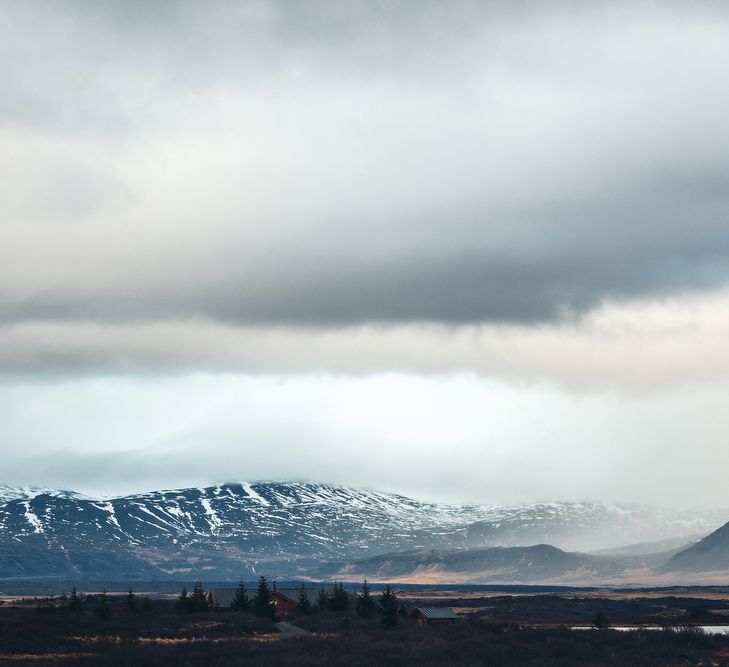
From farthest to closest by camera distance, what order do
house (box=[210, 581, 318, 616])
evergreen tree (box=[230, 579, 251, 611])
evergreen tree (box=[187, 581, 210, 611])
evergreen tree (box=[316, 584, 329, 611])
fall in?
1. house (box=[210, 581, 318, 616])
2. evergreen tree (box=[316, 584, 329, 611])
3. evergreen tree (box=[230, 579, 251, 611])
4. evergreen tree (box=[187, 581, 210, 611])

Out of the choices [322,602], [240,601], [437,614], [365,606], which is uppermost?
[240,601]

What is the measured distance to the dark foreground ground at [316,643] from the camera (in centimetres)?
10988

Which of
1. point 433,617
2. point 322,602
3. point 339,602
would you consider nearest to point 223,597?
point 322,602

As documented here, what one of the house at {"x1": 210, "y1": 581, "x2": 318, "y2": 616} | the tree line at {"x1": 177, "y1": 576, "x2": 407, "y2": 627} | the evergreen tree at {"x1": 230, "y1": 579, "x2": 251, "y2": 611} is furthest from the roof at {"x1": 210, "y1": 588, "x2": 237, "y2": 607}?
the evergreen tree at {"x1": 230, "y1": 579, "x2": 251, "y2": 611}

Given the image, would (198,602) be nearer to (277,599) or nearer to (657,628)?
(277,599)

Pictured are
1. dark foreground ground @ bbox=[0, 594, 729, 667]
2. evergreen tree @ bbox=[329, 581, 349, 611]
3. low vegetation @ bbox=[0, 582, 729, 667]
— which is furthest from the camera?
evergreen tree @ bbox=[329, 581, 349, 611]

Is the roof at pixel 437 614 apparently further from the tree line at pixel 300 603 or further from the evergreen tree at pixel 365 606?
the evergreen tree at pixel 365 606

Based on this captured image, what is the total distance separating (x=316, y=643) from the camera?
403 ft

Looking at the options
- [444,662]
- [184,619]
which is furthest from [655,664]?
[184,619]

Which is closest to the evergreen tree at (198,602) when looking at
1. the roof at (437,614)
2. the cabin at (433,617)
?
the cabin at (433,617)

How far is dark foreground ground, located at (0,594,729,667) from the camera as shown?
109875 mm

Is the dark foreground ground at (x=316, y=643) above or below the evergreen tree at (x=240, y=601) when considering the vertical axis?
below

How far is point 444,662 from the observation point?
367 ft

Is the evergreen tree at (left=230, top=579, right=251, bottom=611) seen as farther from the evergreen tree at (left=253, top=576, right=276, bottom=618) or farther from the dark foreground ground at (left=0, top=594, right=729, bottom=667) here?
the dark foreground ground at (left=0, top=594, right=729, bottom=667)
